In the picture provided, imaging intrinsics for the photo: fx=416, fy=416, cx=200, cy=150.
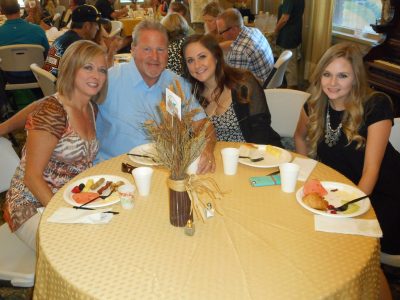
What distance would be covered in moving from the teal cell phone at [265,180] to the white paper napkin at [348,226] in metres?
0.27

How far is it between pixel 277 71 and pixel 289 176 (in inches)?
82.1

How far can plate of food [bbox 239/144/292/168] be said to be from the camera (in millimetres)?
1715

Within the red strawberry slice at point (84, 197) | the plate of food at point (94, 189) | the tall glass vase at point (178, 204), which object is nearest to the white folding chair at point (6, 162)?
the plate of food at point (94, 189)

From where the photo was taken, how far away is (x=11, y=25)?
4.49 metres

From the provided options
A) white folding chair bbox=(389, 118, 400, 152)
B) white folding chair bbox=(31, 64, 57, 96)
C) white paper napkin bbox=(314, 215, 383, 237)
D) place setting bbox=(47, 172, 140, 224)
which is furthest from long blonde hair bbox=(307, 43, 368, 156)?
white folding chair bbox=(31, 64, 57, 96)

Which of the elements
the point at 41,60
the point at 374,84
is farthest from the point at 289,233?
the point at 41,60

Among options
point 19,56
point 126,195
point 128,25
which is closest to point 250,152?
point 126,195

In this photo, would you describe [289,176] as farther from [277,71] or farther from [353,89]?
[277,71]

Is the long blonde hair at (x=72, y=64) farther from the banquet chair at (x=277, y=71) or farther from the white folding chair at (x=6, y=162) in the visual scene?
the banquet chair at (x=277, y=71)

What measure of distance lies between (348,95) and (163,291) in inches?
52.1

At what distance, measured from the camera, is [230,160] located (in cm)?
162

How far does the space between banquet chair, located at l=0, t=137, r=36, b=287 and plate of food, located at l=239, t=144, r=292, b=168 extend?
0.93m

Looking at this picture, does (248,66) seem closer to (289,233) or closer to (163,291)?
(289,233)

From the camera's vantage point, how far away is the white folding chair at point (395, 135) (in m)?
1.99
